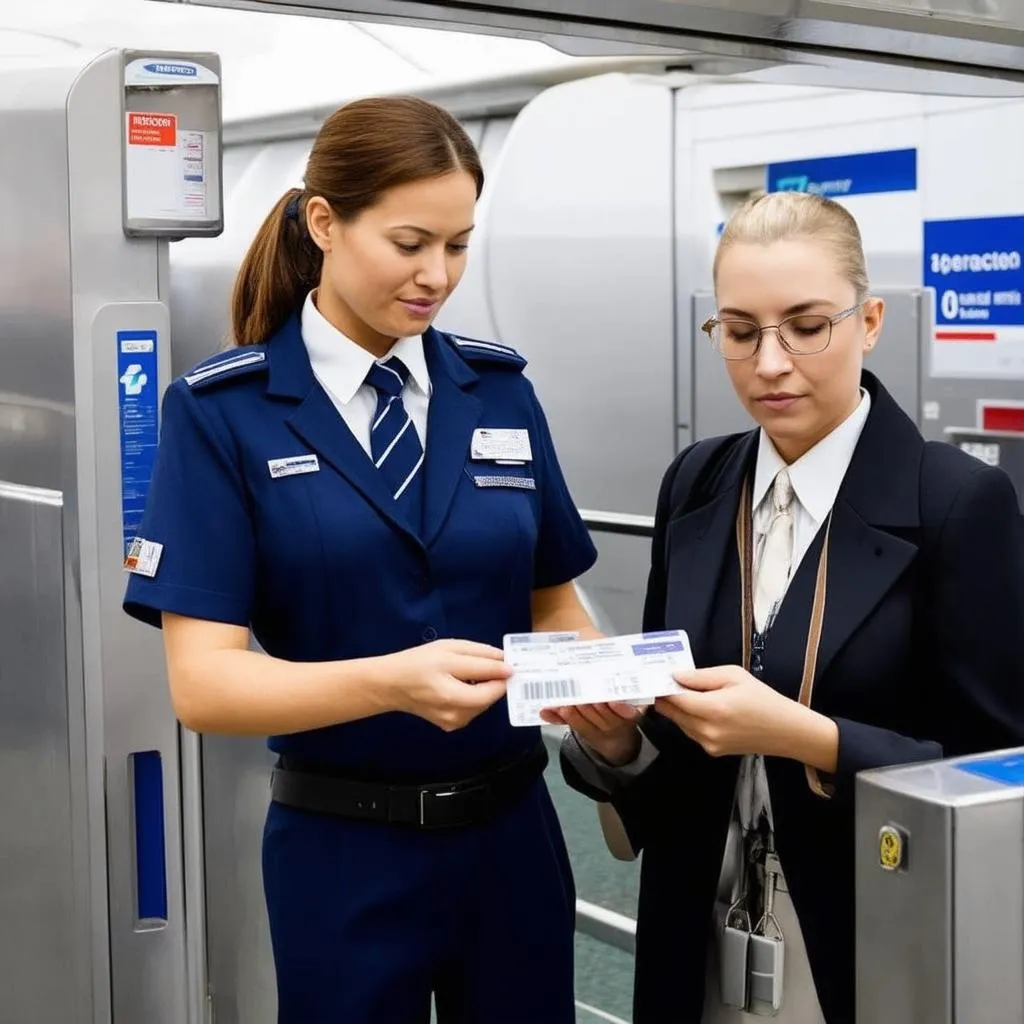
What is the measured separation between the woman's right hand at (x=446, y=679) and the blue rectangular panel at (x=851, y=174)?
2540 mm

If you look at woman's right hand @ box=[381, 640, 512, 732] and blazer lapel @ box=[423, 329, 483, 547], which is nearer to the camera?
woman's right hand @ box=[381, 640, 512, 732]

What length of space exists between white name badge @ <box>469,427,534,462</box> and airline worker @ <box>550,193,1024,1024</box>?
1.04ft

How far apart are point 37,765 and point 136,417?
64cm

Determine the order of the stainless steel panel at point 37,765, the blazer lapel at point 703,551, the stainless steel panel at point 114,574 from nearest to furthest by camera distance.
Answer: the blazer lapel at point 703,551, the stainless steel panel at point 114,574, the stainless steel panel at point 37,765

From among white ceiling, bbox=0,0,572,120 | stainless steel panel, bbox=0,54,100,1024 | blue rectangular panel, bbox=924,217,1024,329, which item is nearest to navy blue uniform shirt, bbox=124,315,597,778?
stainless steel panel, bbox=0,54,100,1024

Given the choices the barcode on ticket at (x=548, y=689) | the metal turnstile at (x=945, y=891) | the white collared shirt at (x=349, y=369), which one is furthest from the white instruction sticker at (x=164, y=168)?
the metal turnstile at (x=945, y=891)

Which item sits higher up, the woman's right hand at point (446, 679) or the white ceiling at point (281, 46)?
the white ceiling at point (281, 46)

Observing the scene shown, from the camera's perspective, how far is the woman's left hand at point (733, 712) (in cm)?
161

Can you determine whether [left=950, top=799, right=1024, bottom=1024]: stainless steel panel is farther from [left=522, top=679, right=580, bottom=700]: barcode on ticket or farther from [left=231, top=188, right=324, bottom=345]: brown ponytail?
[left=231, top=188, right=324, bottom=345]: brown ponytail

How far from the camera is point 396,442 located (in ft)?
6.56

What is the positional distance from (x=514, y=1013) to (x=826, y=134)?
2.96 meters

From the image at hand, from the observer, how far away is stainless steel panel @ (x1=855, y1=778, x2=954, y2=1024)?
4.52 ft

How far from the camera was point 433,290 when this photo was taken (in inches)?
74.4

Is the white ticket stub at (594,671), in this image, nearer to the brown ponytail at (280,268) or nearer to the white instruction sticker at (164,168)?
the brown ponytail at (280,268)
